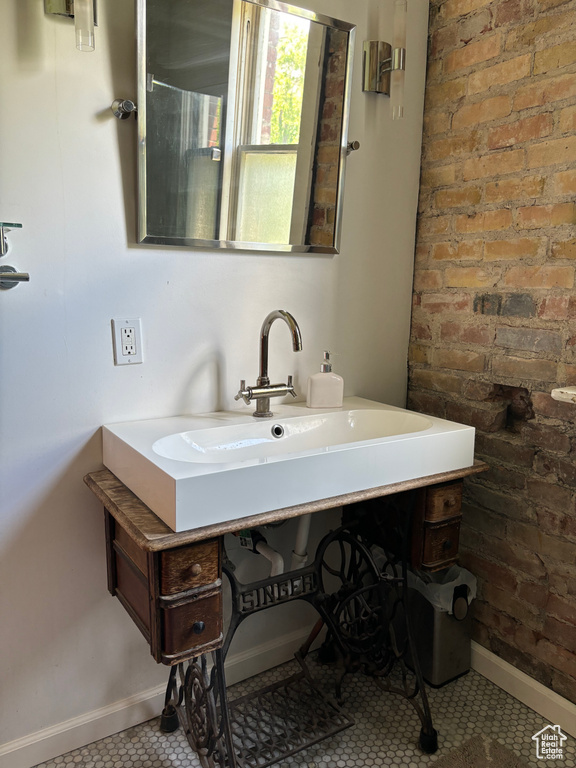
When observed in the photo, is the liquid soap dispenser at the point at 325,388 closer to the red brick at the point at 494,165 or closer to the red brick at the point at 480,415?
the red brick at the point at 480,415

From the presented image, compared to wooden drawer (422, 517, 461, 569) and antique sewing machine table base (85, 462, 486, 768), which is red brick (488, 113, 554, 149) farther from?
wooden drawer (422, 517, 461, 569)

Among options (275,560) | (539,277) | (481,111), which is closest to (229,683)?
(275,560)

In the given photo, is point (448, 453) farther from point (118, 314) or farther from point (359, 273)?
point (118, 314)

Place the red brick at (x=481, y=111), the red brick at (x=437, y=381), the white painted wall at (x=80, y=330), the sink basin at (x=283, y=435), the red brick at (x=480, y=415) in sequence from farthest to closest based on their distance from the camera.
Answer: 1. the red brick at (x=437, y=381)
2. the red brick at (x=480, y=415)
3. the red brick at (x=481, y=111)
4. the sink basin at (x=283, y=435)
5. the white painted wall at (x=80, y=330)

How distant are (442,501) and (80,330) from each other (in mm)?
972

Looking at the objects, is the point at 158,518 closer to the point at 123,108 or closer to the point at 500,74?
the point at 123,108

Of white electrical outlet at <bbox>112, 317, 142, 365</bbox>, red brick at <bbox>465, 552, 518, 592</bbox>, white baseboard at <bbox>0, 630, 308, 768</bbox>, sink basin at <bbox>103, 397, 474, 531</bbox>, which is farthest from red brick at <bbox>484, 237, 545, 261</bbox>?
white baseboard at <bbox>0, 630, 308, 768</bbox>

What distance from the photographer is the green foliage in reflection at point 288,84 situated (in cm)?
152

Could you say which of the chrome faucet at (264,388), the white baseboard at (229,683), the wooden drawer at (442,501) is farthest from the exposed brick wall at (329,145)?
the white baseboard at (229,683)

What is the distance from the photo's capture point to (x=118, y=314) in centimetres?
142

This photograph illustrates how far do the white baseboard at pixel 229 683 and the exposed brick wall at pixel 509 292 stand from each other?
0.05m

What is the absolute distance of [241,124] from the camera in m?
1.48

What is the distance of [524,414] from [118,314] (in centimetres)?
114

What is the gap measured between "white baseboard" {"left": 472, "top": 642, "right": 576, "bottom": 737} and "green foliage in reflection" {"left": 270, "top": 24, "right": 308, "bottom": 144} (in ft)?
5.26
